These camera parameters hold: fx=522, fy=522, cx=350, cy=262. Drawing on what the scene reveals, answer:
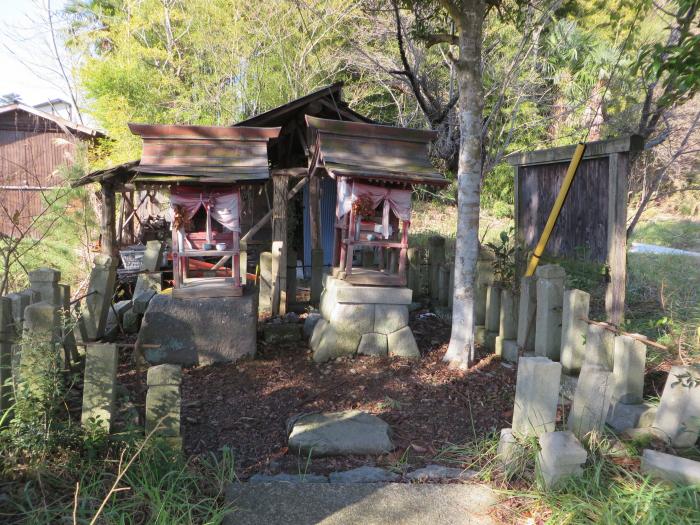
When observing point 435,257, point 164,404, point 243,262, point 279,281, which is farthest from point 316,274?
point 164,404

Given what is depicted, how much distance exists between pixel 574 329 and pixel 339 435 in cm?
211

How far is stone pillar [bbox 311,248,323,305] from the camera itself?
7.97m

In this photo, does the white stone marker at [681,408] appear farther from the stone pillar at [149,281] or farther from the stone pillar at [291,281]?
the stone pillar at [149,281]

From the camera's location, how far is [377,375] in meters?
5.45

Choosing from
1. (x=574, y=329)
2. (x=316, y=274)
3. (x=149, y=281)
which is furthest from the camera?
(x=149, y=281)

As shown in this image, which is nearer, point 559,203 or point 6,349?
point 6,349

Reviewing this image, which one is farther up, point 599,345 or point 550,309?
point 550,309

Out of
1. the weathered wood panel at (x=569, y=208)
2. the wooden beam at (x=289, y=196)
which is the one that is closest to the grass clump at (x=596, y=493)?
the weathered wood panel at (x=569, y=208)

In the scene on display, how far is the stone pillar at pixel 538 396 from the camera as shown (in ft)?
10.4

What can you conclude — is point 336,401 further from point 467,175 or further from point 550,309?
point 467,175

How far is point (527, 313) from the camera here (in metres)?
5.12

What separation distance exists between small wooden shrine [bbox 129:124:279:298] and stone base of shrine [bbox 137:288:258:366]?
0.49 feet

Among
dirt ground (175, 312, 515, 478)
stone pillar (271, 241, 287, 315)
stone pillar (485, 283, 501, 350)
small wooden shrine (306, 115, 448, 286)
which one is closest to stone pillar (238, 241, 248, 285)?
stone pillar (271, 241, 287, 315)

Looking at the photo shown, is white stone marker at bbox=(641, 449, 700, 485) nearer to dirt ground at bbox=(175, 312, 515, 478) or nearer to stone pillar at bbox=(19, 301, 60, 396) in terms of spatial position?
dirt ground at bbox=(175, 312, 515, 478)
